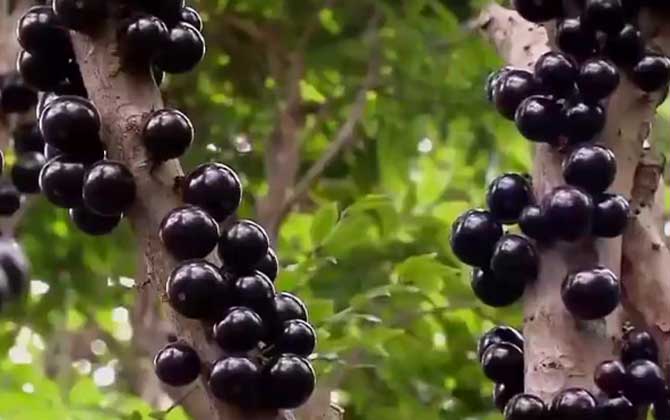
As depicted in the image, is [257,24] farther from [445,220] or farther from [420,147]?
[445,220]

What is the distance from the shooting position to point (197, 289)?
0.77 m

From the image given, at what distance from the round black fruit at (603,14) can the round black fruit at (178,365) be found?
46 centimetres

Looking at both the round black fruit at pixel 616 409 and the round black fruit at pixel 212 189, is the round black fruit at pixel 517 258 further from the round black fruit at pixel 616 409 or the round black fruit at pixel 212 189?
the round black fruit at pixel 212 189

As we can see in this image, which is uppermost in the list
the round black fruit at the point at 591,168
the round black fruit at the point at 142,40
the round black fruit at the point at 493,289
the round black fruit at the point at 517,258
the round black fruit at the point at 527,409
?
the round black fruit at the point at 142,40

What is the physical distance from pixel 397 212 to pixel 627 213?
0.89 m

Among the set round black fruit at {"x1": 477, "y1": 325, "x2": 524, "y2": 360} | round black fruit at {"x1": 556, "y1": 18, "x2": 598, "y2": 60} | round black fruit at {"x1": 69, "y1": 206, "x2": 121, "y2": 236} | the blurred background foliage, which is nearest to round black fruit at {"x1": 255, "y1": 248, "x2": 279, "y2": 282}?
round black fruit at {"x1": 69, "y1": 206, "x2": 121, "y2": 236}

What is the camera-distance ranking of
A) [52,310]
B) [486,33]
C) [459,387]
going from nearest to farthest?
[486,33]
[459,387]
[52,310]

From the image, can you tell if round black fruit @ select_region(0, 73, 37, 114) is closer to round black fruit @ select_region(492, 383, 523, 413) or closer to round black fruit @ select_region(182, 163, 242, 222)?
round black fruit @ select_region(182, 163, 242, 222)

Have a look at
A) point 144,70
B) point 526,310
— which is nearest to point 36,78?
point 144,70

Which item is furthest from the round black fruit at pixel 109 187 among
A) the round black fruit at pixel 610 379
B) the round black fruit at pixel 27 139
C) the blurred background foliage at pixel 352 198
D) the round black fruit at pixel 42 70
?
the blurred background foliage at pixel 352 198

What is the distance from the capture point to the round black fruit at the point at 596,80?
0.95 metres

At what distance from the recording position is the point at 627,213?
939 mm

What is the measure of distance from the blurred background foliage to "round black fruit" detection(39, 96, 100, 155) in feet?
2.25

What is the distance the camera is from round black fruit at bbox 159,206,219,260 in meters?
0.77
